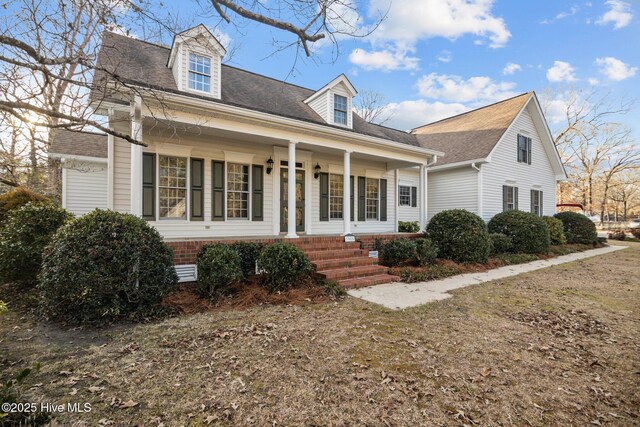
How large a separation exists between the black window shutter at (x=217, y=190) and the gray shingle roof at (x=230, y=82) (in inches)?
73.5

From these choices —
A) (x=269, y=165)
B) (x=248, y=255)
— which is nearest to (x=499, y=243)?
(x=269, y=165)

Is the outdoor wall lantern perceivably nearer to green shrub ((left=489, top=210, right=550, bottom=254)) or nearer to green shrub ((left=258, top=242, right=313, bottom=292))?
green shrub ((left=258, top=242, right=313, bottom=292))

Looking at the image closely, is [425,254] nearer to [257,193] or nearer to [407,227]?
[407,227]

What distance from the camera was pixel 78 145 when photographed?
11242 millimetres

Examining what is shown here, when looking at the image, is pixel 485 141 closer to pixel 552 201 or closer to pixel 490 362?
pixel 552 201

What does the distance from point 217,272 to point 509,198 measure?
49.9ft

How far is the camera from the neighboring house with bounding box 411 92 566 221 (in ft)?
46.9

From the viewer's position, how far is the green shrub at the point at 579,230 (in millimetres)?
16359

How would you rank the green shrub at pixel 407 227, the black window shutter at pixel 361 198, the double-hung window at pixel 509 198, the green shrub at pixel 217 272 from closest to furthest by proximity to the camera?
the green shrub at pixel 217 272
the black window shutter at pixel 361 198
the green shrub at pixel 407 227
the double-hung window at pixel 509 198

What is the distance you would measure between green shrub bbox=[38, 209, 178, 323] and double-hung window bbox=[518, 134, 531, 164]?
17595mm

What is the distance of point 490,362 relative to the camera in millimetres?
3406

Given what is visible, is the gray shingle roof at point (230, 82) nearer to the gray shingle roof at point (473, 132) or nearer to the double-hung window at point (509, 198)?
the gray shingle roof at point (473, 132)

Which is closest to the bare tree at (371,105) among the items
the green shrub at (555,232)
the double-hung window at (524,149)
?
the double-hung window at (524,149)

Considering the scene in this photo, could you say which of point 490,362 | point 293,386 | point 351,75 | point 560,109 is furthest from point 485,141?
point 560,109
